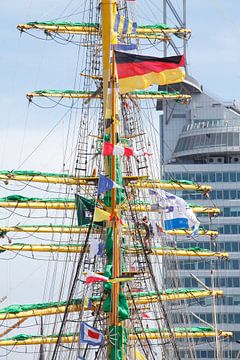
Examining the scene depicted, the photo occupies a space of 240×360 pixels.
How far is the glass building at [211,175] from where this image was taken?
121m

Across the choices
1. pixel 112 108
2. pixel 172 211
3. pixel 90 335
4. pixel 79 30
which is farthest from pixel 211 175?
pixel 90 335

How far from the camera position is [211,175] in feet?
412

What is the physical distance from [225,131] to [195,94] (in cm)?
793

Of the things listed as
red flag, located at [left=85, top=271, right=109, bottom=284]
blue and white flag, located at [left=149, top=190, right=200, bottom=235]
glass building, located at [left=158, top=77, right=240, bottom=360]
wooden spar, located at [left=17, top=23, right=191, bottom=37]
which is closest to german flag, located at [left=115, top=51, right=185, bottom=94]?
red flag, located at [left=85, top=271, right=109, bottom=284]

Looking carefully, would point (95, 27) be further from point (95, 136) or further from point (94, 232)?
point (94, 232)

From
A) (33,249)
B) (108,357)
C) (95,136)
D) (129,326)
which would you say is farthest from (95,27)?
(33,249)

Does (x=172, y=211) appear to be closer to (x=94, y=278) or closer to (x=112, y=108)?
(x=112, y=108)

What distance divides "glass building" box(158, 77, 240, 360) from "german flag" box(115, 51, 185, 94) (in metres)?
71.4

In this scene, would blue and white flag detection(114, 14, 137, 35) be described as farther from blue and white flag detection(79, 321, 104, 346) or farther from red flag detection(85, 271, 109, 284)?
blue and white flag detection(79, 321, 104, 346)

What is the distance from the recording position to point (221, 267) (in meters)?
123

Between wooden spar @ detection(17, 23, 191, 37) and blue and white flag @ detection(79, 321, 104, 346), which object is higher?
wooden spar @ detection(17, 23, 191, 37)

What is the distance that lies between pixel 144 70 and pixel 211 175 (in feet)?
257

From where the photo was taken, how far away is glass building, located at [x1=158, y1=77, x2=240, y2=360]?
121m

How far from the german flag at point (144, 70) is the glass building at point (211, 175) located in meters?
71.4
